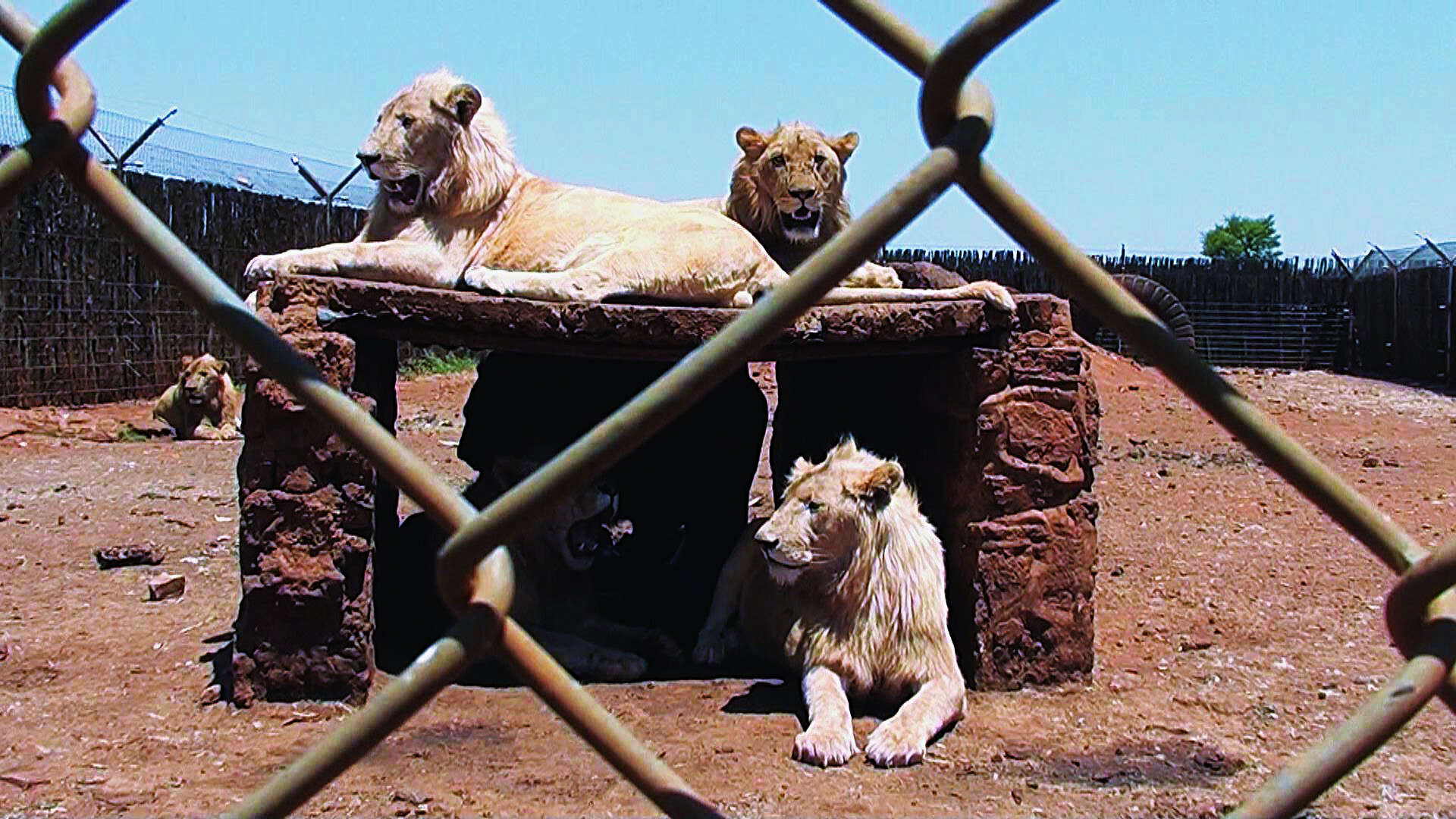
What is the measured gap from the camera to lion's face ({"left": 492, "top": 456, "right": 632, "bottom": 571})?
551 cm

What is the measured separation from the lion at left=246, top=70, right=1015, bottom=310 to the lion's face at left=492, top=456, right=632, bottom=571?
834 millimetres

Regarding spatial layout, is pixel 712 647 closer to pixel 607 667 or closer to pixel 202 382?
pixel 607 667

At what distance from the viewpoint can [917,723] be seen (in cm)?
436

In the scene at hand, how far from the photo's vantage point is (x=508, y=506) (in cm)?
88

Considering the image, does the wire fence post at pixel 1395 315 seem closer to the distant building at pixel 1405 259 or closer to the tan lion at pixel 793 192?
the distant building at pixel 1405 259

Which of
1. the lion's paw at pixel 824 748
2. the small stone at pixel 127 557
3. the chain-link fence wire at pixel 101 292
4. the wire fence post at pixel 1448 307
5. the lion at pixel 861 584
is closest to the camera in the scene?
the lion's paw at pixel 824 748

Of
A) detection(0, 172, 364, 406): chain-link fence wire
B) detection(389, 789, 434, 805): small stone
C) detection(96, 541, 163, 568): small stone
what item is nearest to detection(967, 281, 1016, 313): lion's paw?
detection(389, 789, 434, 805): small stone

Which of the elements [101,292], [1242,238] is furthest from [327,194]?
[1242,238]

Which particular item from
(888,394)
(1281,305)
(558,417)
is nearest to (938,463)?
(888,394)

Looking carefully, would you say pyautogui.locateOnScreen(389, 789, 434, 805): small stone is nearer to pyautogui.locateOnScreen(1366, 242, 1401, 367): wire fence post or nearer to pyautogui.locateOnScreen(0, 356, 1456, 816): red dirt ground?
pyautogui.locateOnScreen(0, 356, 1456, 816): red dirt ground

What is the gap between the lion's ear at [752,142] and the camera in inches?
225

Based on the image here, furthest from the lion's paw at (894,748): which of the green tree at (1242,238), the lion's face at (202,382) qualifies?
the green tree at (1242,238)

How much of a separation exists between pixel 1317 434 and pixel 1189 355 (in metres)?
14.8

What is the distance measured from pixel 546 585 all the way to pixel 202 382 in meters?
8.35
